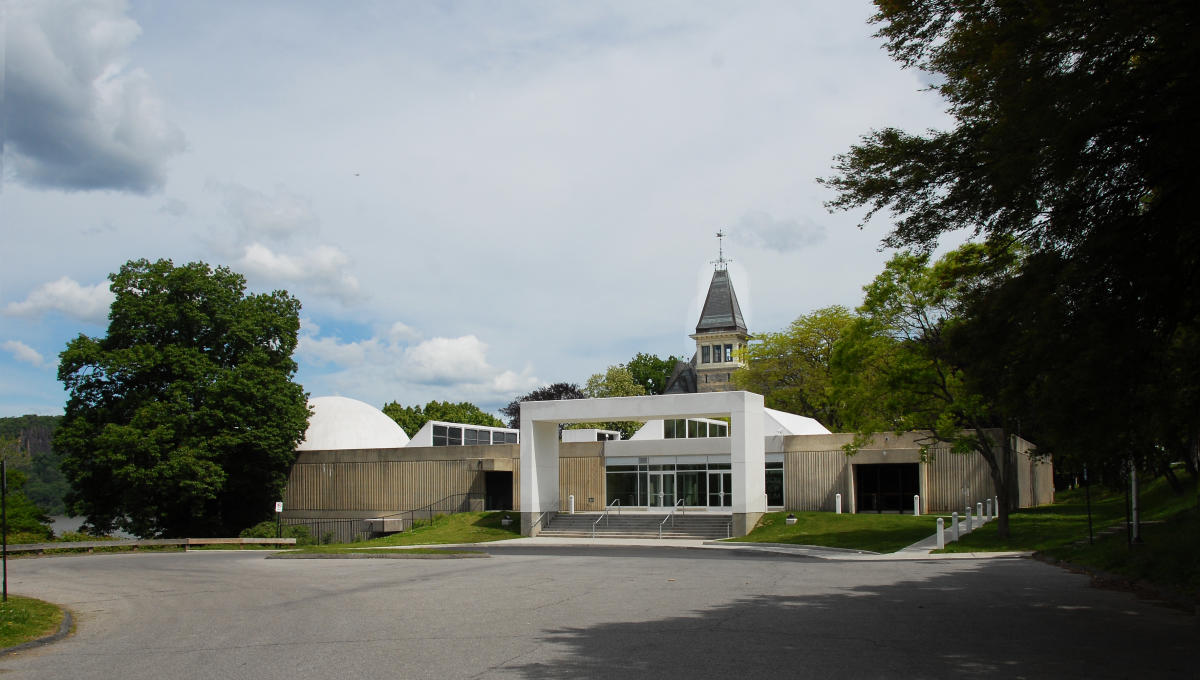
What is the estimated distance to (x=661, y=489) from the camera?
47.1 metres

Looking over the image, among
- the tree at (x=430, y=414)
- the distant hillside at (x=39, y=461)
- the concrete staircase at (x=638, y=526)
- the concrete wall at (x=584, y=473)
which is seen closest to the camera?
the concrete staircase at (x=638, y=526)

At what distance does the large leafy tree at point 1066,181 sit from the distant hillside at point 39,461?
96585mm

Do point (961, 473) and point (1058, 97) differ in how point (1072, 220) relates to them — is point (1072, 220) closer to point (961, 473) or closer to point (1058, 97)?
point (1058, 97)

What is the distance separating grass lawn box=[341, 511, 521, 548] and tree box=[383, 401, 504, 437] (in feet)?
132

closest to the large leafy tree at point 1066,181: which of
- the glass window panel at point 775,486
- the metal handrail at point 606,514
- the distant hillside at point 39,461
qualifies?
the metal handrail at point 606,514

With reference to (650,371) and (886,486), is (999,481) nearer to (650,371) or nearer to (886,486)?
(886,486)

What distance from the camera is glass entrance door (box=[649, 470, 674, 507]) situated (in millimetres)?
46906

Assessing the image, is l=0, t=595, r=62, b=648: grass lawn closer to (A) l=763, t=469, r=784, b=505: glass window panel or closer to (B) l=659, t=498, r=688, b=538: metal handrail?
(B) l=659, t=498, r=688, b=538: metal handrail

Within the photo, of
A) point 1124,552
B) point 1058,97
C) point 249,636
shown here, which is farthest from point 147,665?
point 1124,552

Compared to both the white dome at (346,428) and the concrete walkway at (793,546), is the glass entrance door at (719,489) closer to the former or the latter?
the concrete walkway at (793,546)

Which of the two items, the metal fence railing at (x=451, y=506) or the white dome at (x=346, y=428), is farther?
the white dome at (x=346, y=428)

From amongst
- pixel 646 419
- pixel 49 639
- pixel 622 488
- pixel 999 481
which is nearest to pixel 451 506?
pixel 622 488

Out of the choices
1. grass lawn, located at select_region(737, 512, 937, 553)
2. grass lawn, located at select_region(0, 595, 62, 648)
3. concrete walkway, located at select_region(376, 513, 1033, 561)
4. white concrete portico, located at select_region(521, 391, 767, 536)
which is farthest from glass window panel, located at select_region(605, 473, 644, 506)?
grass lawn, located at select_region(0, 595, 62, 648)

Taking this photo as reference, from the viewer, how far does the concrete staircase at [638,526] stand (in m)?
39.5
